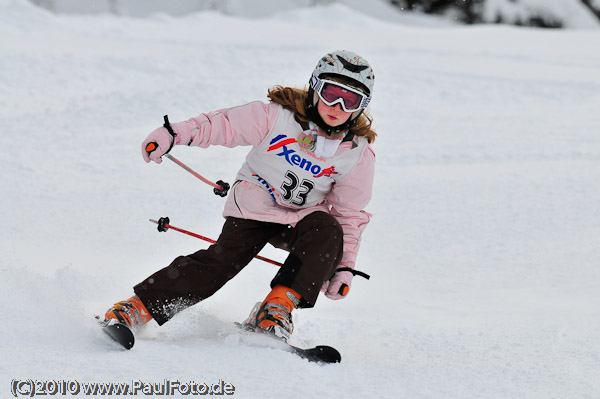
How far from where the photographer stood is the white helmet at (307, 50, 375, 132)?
10.6 ft

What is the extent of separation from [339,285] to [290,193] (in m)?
0.48

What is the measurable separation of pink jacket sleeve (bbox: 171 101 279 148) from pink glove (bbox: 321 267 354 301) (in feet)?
2.34

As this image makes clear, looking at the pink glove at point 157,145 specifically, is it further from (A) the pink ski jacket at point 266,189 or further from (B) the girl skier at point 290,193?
(A) the pink ski jacket at point 266,189

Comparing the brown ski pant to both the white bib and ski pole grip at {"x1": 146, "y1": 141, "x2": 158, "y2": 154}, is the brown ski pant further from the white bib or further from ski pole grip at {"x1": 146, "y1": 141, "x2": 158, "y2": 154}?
ski pole grip at {"x1": 146, "y1": 141, "x2": 158, "y2": 154}

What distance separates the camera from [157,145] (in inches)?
116

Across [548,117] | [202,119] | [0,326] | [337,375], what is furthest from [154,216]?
[548,117]

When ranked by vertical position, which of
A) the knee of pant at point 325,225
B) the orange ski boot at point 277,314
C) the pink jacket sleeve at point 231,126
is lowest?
the orange ski boot at point 277,314

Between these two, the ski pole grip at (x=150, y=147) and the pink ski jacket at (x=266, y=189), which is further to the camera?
the pink ski jacket at (x=266, y=189)

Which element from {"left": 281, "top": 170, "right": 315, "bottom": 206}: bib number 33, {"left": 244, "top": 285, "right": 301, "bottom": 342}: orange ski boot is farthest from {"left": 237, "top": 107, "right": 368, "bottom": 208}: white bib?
{"left": 244, "top": 285, "right": 301, "bottom": 342}: orange ski boot

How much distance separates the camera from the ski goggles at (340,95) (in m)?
3.19

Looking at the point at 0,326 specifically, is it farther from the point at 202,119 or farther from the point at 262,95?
the point at 262,95

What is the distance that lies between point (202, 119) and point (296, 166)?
1.54 feet

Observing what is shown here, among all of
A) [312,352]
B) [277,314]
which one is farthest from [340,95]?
[312,352]

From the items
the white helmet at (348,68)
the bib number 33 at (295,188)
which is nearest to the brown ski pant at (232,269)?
the bib number 33 at (295,188)
